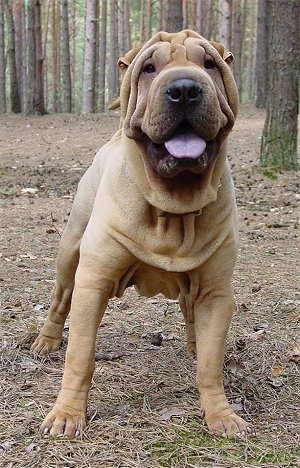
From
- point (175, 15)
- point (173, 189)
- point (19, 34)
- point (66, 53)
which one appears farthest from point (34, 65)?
point (173, 189)

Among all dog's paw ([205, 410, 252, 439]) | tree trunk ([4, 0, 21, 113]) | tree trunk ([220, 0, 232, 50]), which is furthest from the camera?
tree trunk ([4, 0, 21, 113])

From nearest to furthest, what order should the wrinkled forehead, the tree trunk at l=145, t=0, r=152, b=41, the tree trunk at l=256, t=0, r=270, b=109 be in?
the wrinkled forehead, the tree trunk at l=256, t=0, r=270, b=109, the tree trunk at l=145, t=0, r=152, b=41

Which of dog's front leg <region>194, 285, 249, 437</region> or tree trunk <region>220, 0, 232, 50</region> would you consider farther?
tree trunk <region>220, 0, 232, 50</region>

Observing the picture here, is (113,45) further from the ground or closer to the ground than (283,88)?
closer to the ground

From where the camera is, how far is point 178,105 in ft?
8.86

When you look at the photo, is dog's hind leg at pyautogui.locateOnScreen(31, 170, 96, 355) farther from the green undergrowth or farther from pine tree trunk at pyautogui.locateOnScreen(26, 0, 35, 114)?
pine tree trunk at pyautogui.locateOnScreen(26, 0, 35, 114)

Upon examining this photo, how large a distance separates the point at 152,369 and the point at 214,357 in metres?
0.84

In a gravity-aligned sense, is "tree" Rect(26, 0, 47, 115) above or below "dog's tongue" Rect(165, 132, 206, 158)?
below

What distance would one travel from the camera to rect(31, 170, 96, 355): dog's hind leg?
3822mm

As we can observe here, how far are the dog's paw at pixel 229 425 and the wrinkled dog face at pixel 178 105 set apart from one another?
3.84 feet

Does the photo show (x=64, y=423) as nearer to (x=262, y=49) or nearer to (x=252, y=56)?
(x=262, y=49)

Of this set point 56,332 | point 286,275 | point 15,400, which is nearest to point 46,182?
point 286,275

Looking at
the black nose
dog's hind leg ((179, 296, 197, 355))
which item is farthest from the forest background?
the black nose

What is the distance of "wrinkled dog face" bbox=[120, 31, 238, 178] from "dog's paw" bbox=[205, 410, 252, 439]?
1.17 metres
